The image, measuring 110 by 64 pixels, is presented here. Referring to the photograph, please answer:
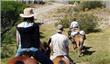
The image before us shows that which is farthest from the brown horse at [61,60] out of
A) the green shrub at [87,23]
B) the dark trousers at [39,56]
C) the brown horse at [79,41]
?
the green shrub at [87,23]

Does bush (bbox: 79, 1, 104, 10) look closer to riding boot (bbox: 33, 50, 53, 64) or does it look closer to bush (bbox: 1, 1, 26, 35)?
bush (bbox: 1, 1, 26, 35)

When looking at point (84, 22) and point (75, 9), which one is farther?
point (75, 9)

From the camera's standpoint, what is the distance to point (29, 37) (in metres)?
→ 9.38

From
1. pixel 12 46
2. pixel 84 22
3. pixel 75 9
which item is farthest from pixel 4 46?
pixel 75 9

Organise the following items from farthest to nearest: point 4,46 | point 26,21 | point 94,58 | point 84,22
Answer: point 84,22 → point 4,46 → point 94,58 → point 26,21

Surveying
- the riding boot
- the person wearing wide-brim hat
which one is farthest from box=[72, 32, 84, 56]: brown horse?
the person wearing wide-brim hat

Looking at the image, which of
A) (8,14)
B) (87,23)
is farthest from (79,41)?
(8,14)

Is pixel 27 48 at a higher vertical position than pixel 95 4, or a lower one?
higher

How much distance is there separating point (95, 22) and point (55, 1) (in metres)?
9.41

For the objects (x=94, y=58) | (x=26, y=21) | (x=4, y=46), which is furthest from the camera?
(x=4, y=46)

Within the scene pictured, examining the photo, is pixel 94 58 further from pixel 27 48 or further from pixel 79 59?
pixel 27 48

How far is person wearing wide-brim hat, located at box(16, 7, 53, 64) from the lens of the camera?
924 cm

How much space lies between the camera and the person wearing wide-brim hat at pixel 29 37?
30.3 feet

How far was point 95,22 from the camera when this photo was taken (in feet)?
77.8
